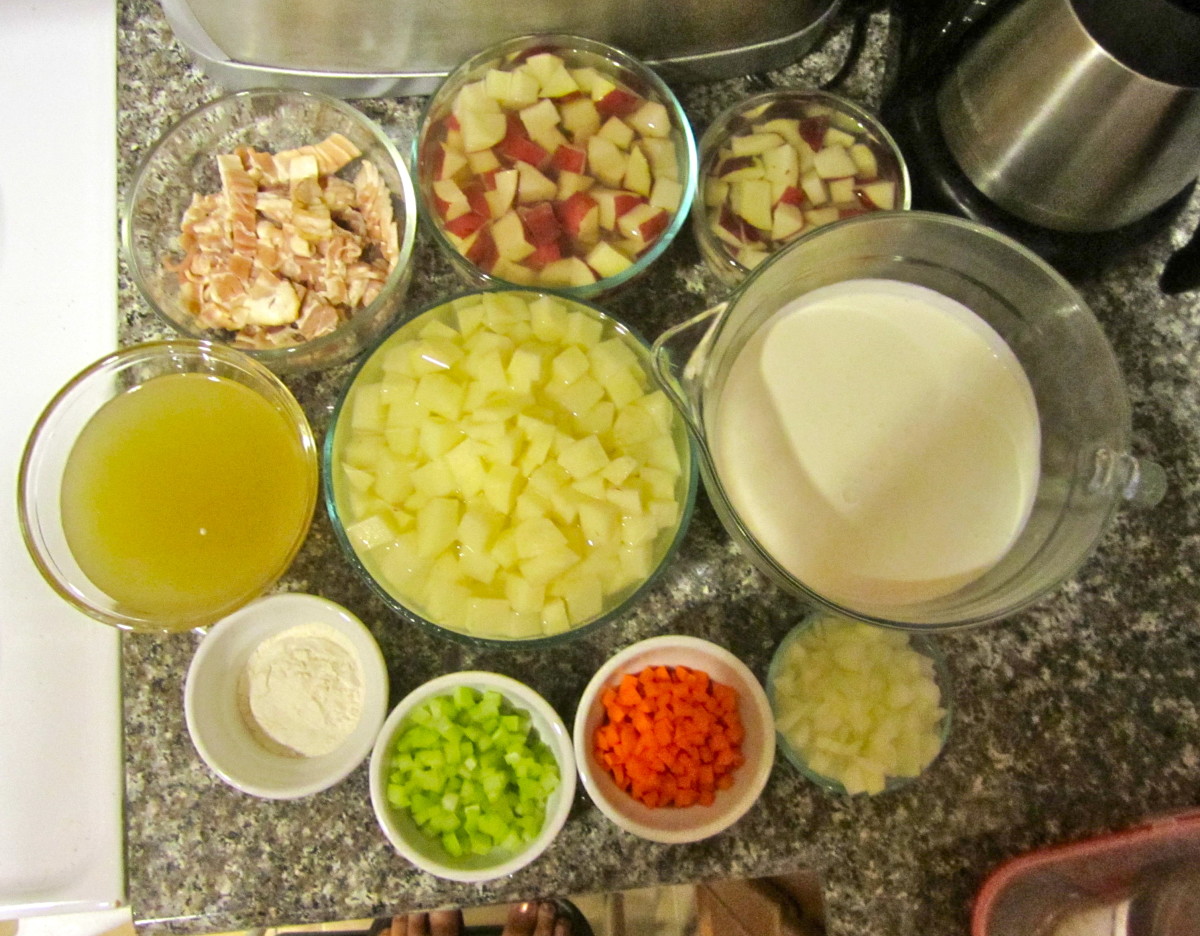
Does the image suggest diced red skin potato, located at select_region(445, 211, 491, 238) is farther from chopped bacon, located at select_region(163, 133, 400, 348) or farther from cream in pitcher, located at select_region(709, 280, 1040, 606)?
cream in pitcher, located at select_region(709, 280, 1040, 606)

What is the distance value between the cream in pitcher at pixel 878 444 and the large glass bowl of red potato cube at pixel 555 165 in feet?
0.82

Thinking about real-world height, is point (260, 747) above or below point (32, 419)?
below

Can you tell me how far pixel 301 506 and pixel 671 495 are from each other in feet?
1.38

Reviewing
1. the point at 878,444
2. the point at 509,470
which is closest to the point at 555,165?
the point at 509,470

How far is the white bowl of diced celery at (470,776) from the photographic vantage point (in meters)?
0.91

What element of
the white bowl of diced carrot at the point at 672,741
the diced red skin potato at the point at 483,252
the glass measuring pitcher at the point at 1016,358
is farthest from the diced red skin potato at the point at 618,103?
the white bowl of diced carrot at the point at 672,741

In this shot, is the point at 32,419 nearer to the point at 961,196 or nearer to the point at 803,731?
the point at 803,731

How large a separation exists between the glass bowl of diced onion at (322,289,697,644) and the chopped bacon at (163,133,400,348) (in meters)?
0.12

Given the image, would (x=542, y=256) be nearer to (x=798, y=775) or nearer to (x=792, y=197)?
(x=792, y=197)

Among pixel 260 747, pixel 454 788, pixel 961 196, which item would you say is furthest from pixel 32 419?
pixel 961 196

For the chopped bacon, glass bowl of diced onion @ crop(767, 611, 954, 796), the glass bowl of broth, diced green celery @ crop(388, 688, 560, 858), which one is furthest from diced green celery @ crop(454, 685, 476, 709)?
the chopped bacon

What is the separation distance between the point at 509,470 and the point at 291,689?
361 millimetres

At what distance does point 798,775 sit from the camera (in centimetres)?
99

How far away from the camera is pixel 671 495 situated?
94 centimetres
